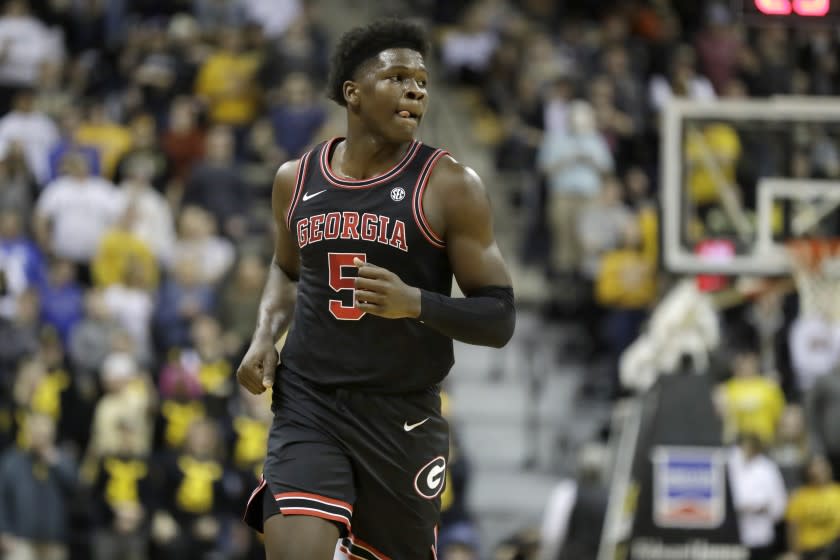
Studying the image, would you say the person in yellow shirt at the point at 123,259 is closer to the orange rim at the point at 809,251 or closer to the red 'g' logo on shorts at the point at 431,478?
the orange rim at the point at 809,251

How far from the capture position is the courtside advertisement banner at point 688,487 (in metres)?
11.9

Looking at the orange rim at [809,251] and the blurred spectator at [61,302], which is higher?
the orange rim at [809,251]

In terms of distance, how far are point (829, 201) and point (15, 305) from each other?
6.71m

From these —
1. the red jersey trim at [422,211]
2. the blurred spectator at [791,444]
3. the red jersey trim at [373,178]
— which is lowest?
the blurred spectator at [791,444]

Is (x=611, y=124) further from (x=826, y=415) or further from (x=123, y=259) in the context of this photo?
(x=123, y=259)

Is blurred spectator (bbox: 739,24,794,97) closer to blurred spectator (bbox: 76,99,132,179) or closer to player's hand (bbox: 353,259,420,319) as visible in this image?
blurred spectator (bbox: 76,99,132,179)

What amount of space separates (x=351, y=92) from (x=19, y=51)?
11383 millimetres

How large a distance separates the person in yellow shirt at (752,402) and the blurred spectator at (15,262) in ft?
20.0

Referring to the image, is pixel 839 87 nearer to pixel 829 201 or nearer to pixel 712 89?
pixel 712 89

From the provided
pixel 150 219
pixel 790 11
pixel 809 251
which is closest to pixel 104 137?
pixel 150 219

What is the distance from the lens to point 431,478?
5434mm

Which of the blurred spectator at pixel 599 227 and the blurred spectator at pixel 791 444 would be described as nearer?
the blurred spectator at pixel 791 444

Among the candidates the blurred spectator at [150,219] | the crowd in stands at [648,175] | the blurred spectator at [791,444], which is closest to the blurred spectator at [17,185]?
the blurred spectator at [150,219]

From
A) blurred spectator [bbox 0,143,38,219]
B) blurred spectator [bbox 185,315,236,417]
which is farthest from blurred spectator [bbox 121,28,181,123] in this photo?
blurred spectator [bbox 185,315,236,417]
